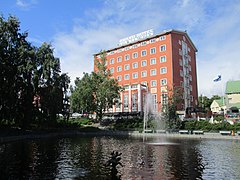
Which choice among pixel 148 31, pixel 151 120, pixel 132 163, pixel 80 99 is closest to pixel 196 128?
pixel 151 120

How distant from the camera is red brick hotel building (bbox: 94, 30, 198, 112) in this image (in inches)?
2965

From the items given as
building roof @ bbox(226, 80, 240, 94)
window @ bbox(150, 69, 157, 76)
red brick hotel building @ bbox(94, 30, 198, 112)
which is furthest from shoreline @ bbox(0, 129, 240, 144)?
building roof @ bbox(226, 80, 240, 94)

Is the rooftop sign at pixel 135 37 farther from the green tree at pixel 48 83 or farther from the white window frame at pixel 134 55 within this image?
the green tree at pixel 48 83

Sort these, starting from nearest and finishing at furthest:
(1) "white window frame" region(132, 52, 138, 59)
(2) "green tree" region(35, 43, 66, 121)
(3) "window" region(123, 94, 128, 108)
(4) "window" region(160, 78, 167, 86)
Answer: (2) "green tree" region(35, 43, 66, 121), (4) "window" region(160, 78, 167, 86), (3) "window" region(123, 94, 128, 108), (1) "white window frame" region(132, 52, 138, 59)

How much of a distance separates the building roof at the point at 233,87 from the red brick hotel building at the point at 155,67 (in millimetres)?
11106

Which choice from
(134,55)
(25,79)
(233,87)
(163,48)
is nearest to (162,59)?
(163,48)

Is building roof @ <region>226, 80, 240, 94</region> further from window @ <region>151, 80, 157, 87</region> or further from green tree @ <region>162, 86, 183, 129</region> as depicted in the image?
green tree @ <region>162, 86, 183, 129</region>

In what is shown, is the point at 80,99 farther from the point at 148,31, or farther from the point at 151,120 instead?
the point at 148,31

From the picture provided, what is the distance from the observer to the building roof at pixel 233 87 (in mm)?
83537

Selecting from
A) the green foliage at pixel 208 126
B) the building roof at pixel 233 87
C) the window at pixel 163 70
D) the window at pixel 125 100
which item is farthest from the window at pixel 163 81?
the building roof at pixel 233 87

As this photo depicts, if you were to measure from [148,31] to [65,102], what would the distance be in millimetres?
40104

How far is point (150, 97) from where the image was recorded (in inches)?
3083

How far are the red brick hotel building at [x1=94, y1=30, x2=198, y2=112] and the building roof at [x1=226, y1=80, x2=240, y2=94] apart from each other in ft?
36.4

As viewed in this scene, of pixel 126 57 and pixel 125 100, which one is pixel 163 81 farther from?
pixel 126 57
